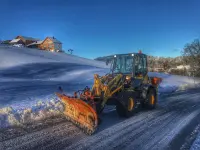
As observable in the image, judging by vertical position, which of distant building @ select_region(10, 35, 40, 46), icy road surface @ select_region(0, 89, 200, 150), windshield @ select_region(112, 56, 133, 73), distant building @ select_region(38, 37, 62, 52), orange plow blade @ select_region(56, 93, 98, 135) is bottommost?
icy road surface @ select_region(0, 89, 200, 150)

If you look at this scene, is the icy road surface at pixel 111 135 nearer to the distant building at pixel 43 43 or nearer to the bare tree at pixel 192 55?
the bare tree at pixel 192 55

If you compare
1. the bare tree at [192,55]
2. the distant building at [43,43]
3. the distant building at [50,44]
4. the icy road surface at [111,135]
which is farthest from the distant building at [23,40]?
the icy road surface at [111,135]

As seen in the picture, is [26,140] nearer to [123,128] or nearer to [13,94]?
[123,128]

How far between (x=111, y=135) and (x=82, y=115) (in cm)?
126

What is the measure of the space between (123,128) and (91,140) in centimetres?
167

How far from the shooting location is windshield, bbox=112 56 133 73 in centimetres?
1042

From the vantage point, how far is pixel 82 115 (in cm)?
788

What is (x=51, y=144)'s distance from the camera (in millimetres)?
6191

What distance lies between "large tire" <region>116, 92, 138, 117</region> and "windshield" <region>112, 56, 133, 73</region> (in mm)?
1302

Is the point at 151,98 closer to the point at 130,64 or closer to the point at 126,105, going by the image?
the point at 130,64

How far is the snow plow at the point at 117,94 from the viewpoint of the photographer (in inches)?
303

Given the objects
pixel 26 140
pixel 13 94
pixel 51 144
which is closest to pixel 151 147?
pixel 51 144

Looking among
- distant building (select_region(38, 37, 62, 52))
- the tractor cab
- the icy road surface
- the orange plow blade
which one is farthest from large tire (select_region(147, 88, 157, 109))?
distant building (select_region(38, 37, 62, 52))

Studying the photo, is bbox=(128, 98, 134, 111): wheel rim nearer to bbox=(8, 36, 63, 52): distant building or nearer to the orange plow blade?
the orange plow blade
